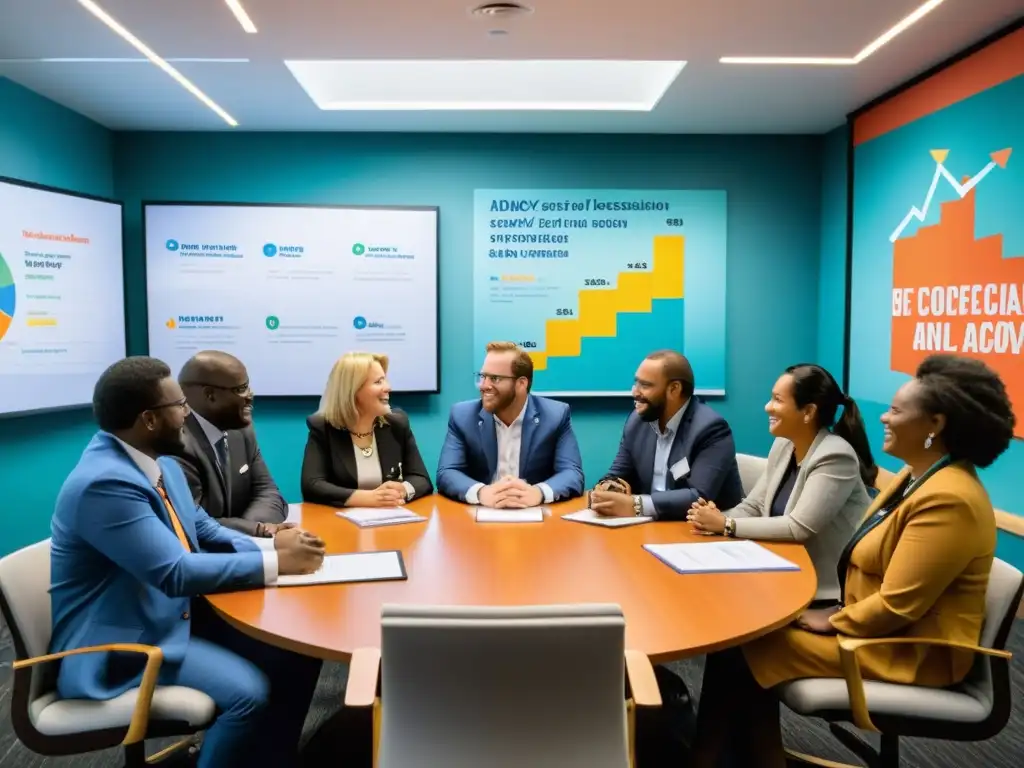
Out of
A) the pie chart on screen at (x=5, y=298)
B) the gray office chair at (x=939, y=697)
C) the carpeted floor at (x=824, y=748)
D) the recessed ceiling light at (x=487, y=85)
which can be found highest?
the recessed ceiling light at (x=487, y=85)

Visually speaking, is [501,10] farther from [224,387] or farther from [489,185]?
[489,185]

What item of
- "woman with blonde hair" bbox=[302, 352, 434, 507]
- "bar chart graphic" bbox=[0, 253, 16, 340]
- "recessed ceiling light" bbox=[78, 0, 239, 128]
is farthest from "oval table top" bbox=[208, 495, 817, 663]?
"bar chart graphic" bbox=[0, 253, 16, 340]

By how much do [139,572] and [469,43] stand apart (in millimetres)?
2756

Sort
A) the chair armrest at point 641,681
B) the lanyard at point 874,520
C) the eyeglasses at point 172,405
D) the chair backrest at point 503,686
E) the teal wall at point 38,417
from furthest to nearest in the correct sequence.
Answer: the teal wall at point 38,417 → the lanyard at point 874,520 → the eyeglasses at point 172,405 → the chair armrest at point 641,681 → the chair backrest at point 503,686

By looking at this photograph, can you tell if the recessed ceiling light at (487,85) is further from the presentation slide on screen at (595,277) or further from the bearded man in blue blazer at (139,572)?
the bearded man in blue blazer at (139,572)

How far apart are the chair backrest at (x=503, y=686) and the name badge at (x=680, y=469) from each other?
1748 mm

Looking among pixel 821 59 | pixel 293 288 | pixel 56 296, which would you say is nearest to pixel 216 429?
pixel 56 296

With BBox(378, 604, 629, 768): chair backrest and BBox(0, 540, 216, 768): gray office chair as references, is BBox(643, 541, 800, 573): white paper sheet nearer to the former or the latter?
BBox(378, 604, 629, 768): chair backrest

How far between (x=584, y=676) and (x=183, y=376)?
202 cm

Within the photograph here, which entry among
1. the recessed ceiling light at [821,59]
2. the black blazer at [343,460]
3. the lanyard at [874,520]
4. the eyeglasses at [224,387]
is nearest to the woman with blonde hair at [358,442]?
the black blazer at [343,460]

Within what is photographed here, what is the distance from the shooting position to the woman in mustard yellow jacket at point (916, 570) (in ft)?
6.21

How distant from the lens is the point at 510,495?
304cm

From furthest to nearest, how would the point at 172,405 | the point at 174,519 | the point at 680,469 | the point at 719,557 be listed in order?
the point at 680,469 < the point at 719,557 < the point at 174,519 < the point at 172,405

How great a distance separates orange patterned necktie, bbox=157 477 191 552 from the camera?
6.89 ft
